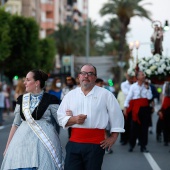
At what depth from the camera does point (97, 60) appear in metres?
73.4

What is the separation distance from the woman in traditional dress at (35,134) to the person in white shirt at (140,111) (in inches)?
324

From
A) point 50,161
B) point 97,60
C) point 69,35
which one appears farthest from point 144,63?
point 69,35

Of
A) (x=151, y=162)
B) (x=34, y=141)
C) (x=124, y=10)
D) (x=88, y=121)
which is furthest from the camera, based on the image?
(x=124, y=10)

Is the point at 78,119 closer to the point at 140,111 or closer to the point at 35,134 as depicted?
the point at 35,134

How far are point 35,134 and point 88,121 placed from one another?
78 cm

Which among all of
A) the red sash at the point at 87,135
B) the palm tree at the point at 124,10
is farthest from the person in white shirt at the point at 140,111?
the palm tree at the point at 124,10

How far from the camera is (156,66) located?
Answer: 17766 millimetres

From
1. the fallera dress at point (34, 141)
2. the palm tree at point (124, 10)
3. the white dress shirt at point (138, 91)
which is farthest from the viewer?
the palm tree at point (124, 10)

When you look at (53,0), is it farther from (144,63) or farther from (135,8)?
(144,63)

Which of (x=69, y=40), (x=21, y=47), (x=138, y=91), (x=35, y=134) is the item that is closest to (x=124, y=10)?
(x=21, y=47)

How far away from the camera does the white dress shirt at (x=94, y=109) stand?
7.48 meters

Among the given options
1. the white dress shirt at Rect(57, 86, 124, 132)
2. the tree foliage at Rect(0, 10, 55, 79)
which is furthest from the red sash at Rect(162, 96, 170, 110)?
the tree foliage at Rect(0, 10, 55, 79)

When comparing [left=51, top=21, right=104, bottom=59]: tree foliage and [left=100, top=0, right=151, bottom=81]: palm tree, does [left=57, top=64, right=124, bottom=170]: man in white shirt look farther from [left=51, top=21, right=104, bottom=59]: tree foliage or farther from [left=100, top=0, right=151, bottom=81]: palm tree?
[left=51, top=21, right=104, bottom=59]: tree foliage

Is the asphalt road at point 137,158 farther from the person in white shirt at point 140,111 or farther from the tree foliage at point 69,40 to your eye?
the tree foliage at point 69,40
